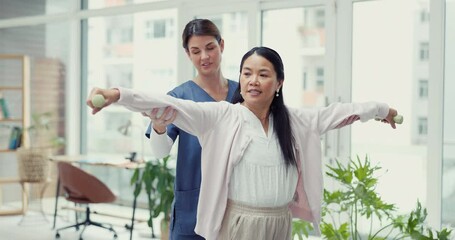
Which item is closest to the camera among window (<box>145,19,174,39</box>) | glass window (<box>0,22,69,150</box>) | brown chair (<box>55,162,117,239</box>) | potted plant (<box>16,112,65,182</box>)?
brown chair (<box>55,162,117,239</box>)

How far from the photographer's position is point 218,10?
4.48 m

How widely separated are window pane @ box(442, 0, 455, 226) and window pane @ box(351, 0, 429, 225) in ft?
0.43

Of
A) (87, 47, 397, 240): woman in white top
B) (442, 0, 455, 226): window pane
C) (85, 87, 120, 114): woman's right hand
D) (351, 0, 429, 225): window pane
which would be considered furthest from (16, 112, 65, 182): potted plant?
(85, 87, 120, 114): woman's right hand

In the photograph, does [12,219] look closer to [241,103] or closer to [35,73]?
[35,73]

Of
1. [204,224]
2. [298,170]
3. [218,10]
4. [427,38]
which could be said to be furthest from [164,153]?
[218,10]

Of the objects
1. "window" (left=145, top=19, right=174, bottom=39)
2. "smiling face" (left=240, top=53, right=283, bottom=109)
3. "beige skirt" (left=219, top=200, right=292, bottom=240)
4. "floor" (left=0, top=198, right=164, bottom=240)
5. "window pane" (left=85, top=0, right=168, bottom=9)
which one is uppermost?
"window pane" (left=85, top=0, right=168, bottom=9)

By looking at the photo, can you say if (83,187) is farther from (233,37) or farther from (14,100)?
(14,100)

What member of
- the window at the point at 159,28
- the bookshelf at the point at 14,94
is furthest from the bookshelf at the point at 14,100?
the window at the point at 159,28

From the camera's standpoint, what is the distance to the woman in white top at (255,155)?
152 cm

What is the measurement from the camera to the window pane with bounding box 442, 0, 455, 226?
11.6 feet

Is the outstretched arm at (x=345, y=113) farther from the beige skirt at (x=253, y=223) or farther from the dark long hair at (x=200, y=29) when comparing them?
the dark long hair at (x=200, y=29)

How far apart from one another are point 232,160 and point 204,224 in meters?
0.23

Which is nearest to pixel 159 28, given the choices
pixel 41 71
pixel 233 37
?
pixel 233 37

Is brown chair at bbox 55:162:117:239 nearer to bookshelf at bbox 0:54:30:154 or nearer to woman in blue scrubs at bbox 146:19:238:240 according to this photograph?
bookshelf at bbox 0:54:30:154
